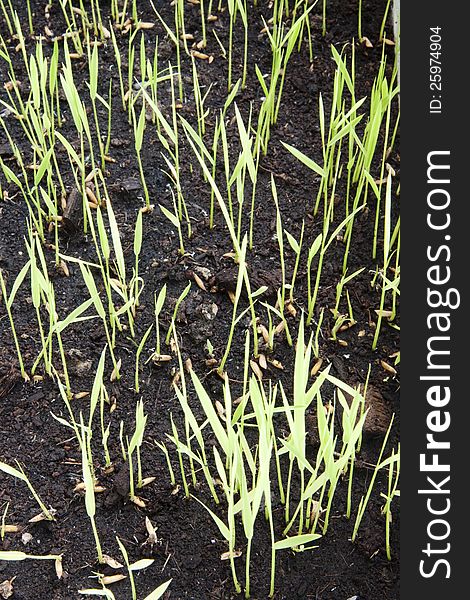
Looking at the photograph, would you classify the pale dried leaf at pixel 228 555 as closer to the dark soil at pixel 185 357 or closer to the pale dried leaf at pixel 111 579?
the dark soil at pixel 185 357

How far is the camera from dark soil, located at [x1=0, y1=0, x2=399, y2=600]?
1299 mm

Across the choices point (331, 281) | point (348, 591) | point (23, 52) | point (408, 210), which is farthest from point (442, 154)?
point (23, 52)

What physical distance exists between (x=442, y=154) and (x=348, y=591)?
647mm

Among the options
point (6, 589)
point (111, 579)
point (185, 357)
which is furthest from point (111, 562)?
point (185, 357)

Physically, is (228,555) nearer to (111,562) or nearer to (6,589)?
(111,562)

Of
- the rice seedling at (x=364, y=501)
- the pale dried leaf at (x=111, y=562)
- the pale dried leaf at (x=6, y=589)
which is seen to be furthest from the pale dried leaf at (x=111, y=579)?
the rice seedling at (x=364, y=501)

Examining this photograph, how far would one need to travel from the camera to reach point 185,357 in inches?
59.2

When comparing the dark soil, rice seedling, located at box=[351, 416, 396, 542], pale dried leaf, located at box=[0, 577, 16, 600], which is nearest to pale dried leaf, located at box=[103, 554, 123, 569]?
the dark soil

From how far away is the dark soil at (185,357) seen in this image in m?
1.30

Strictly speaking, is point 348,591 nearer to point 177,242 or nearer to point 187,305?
point 187,305

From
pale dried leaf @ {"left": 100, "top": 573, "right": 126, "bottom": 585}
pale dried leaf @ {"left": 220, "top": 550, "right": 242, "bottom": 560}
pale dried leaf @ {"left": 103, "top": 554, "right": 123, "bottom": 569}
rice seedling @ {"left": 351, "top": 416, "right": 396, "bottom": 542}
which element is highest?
rice seedling @ {"left": 351, "top": 416, "right": 396, "bottom": 542}

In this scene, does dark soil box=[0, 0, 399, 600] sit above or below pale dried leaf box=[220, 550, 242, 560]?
above

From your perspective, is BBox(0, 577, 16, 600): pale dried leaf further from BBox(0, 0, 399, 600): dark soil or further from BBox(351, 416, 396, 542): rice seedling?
BBox(351, 416, 396, 542): rice seedling

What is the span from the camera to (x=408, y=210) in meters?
1.40
